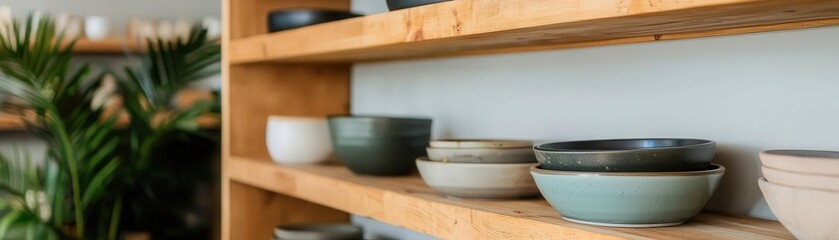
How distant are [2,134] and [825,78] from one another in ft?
11.3

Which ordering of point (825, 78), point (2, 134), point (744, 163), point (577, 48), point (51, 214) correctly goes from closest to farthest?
point (825, 78) → point (744, 163) → point (577, 48) → point (51, 214) → point (2, 134)

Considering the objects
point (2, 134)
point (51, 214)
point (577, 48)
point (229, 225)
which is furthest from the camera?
point (2, 134)

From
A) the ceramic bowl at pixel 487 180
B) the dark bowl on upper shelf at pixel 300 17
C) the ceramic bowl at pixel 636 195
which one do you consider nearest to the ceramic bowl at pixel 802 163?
the ceramic bowl at pixel 636 195

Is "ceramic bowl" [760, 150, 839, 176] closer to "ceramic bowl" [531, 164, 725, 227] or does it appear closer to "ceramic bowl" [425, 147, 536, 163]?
"ceramic bowl" [531, 164, 725, 227]

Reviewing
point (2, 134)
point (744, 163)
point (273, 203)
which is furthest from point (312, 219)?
point (2, 134)

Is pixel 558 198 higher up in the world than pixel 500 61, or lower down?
lower down

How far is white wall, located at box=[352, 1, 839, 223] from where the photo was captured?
110 cm

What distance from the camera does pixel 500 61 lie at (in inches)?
64.6

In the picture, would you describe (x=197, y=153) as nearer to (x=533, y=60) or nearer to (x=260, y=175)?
(x=260, y=175)

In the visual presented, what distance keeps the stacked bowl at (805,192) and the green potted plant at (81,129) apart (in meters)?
2.03

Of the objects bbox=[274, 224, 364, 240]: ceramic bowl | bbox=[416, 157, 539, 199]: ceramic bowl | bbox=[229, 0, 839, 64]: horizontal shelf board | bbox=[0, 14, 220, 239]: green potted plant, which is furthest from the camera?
bbox=[0, 14, 220, 239]: green potted plant

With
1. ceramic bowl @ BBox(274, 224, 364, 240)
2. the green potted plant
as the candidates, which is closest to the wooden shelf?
the green potted plant

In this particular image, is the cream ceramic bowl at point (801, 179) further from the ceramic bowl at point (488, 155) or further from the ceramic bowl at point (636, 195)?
the ceramic bowl at point (488, 155)

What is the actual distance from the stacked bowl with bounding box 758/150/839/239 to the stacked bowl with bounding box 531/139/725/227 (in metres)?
0.14
